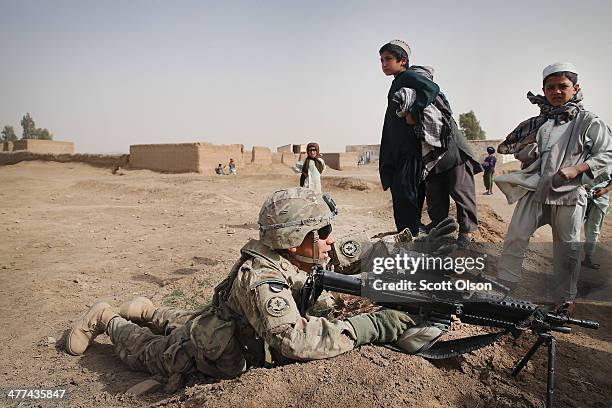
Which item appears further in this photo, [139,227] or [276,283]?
[139,227]

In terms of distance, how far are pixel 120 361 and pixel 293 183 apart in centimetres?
1222

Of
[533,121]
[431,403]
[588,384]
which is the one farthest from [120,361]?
[533,121]

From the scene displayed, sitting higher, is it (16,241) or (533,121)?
(533,121)

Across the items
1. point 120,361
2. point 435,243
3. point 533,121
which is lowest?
point 120,361

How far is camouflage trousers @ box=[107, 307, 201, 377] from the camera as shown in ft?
8.70

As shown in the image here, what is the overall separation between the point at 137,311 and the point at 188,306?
2.28ft

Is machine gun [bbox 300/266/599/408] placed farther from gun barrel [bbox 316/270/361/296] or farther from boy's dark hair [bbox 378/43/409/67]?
boy's dark hair [bbox 378/43/409/67]

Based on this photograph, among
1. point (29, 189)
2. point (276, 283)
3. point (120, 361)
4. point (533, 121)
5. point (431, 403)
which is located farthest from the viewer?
point (29, 189)

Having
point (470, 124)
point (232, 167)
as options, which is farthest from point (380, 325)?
point (470, 124)

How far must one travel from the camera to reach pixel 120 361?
318cm

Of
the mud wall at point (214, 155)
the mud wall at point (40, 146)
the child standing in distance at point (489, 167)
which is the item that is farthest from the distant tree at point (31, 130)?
the child standing in distance at point (489, 167)

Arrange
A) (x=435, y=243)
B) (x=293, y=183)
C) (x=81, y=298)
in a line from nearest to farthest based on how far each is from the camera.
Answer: (x=435, y=243) → (x=81, y=298) → (x=293, y=183)

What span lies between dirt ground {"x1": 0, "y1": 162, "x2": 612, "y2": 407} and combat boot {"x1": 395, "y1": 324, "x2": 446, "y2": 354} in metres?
0.06

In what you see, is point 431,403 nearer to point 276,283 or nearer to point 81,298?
point 276,283
